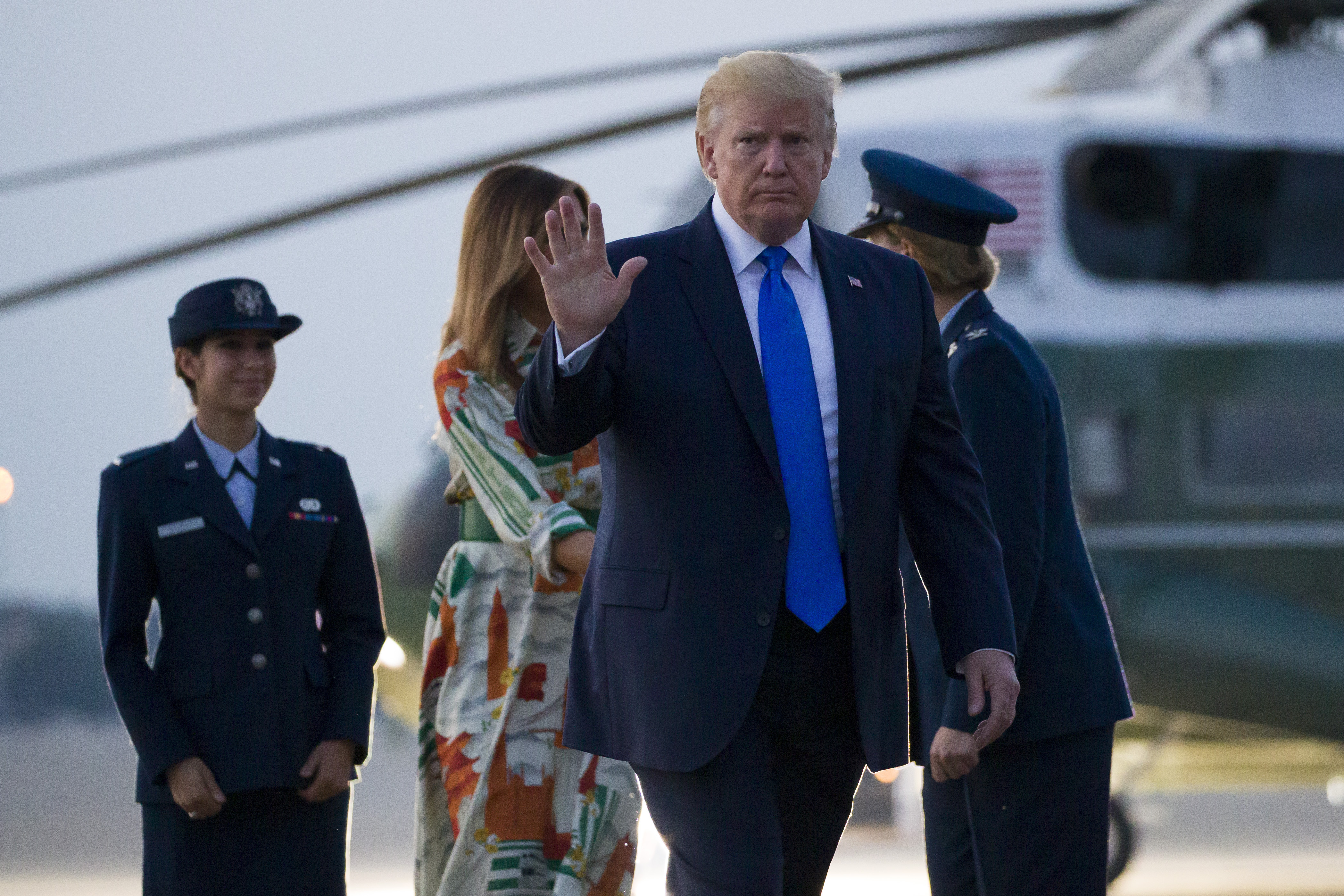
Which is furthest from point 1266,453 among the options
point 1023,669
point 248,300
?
point 248,300

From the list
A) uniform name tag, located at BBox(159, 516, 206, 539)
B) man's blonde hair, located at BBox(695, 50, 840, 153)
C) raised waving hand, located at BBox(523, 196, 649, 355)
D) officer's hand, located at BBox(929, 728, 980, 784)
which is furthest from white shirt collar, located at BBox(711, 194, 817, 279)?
uniform name tag, located at BBox(159, 516, 206, 539)

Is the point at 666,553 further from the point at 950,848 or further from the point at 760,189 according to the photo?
the point at 950,848

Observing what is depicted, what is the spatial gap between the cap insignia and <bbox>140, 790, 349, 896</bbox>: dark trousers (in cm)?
83

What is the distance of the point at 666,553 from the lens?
6.47 feet

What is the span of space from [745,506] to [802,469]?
10cm

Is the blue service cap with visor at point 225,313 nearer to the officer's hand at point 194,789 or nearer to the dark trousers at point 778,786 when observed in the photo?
the officer's hand at point 194,789

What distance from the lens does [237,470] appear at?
2711 millimetres

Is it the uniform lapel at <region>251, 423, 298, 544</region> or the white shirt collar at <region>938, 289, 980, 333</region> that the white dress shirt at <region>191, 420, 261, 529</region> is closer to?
the uniform lapel at <region>251, 423, 298, 544</region>

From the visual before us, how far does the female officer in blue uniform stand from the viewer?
8.25 ft

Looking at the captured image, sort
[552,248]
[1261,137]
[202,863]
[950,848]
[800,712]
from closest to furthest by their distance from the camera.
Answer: [552,248]
[800,712]
[202,863]
[950,848]
[1261,137]

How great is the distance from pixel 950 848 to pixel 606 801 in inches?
23.9

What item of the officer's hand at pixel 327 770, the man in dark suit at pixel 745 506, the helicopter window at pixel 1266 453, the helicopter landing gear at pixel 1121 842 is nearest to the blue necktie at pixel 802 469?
the man in dark suit at pixel 745 506

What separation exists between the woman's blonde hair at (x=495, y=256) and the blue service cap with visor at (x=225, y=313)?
31cm

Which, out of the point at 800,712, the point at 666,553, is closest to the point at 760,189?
the point at 666,553
